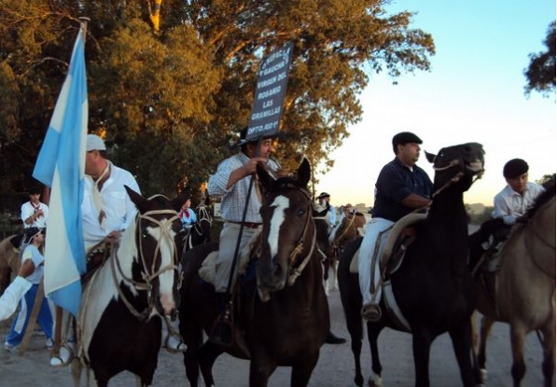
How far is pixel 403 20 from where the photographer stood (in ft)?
97.2

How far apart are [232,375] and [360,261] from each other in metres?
2.60

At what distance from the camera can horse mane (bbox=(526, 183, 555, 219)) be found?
20.7 feet

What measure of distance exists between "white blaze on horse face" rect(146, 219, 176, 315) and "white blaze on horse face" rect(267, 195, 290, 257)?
0.89 metres

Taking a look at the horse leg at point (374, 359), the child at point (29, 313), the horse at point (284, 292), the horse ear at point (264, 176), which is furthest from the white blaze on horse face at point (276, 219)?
the child at point (29, 313)

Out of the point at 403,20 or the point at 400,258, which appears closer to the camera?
the point at 400,258

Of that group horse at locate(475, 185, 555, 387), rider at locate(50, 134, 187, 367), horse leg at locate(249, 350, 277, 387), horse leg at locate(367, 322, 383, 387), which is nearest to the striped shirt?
rider at locate(50, 134, 187, 367)

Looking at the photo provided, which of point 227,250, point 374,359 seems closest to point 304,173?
point 227,250

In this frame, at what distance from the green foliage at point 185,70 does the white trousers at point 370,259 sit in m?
18.1

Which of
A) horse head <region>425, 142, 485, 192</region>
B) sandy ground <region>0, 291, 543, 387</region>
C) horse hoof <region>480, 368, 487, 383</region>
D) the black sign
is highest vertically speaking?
the black sign

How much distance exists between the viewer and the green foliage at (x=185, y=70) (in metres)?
24.7

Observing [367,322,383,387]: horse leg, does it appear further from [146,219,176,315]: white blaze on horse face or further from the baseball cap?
the baseball cap

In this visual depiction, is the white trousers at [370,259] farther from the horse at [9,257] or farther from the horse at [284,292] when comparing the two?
the horse at [9,257]

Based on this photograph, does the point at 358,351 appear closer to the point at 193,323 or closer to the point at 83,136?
the point at 193,323

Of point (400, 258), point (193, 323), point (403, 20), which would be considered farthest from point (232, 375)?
point (403, 20)
